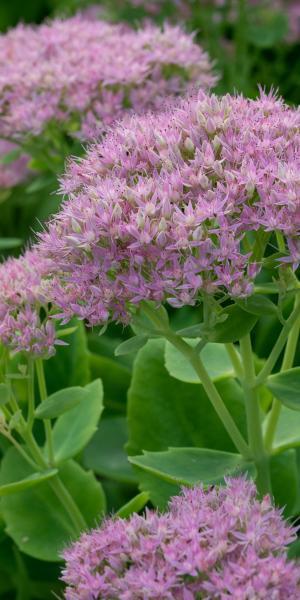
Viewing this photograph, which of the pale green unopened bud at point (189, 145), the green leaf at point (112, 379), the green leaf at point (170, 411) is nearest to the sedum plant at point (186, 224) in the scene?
the pale green unopened bud at point (189, 145)

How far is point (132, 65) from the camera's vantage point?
150 centimetres

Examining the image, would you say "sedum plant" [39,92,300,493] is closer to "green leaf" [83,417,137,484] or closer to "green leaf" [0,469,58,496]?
"green leaf" [0,469,58,496]

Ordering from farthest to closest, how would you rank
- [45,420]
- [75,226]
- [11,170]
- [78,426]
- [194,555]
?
[11,170] < [78,426] < [45,420] < [75,226] < [194,555]

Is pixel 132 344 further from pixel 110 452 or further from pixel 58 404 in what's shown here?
pixel 110 452

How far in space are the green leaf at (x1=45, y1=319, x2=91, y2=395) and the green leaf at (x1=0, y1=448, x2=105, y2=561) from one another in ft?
0.48

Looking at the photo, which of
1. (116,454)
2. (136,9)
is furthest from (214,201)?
(136,9)

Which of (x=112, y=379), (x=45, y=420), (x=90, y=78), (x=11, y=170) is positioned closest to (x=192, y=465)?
(x=45, y=420)

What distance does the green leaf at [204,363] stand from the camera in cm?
119

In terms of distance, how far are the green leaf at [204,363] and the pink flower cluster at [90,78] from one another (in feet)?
1.16

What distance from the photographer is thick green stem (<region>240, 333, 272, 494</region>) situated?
3.59 ft

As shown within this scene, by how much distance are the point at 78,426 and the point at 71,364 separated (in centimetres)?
18

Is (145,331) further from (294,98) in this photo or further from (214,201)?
(294,98)

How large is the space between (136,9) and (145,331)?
1382mm

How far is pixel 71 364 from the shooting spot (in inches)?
56.4
